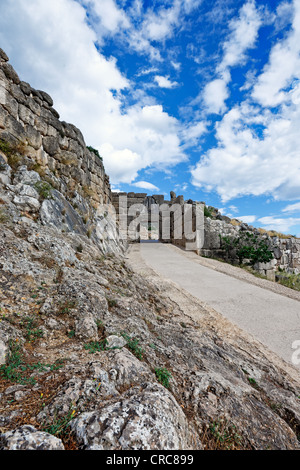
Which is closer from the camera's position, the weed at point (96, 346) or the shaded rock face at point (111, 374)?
the shaded rock face at point (111, 374)

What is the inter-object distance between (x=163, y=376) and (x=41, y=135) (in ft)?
20.4

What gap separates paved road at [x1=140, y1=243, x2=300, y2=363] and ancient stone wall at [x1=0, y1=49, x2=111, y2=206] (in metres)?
4.47

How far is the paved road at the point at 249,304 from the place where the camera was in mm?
3871

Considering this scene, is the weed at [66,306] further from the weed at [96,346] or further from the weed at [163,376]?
the weed at [163,376]

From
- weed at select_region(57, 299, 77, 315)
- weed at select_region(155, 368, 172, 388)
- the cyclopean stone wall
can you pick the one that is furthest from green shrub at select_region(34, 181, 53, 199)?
the cyclopean stone wall

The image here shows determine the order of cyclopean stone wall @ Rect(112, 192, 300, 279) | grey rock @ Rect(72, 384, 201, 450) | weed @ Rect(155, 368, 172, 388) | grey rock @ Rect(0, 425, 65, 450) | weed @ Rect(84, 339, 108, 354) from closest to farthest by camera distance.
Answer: grey rock @ Rect(0, 425, 65, 450) → grey rock @ Rect(72, 384, 201, 450) → weed @ Rect(155, 368, 172, 388) → weed @ Rect(84, 339, 108, 354) → cyclopean stone wall @ Rect(112, 192, 300, 279)

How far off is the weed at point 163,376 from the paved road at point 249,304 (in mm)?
2389

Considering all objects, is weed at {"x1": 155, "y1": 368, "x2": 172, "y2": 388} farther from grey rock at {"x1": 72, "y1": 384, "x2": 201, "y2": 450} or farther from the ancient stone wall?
the ancient stone wall

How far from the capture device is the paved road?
3.87m

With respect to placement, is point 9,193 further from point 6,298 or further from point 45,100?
point 45,100

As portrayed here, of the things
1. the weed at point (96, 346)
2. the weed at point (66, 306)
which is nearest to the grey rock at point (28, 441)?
the weed at point (96, 346)

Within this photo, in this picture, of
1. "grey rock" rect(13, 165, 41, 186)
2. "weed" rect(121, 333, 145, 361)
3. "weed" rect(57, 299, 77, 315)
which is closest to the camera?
"weed" rect(121, 333, 145, 361)

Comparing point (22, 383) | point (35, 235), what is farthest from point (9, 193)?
point (22, 383)

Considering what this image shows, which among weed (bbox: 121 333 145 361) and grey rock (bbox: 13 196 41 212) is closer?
weed (bbox: 121 333 145 361)
